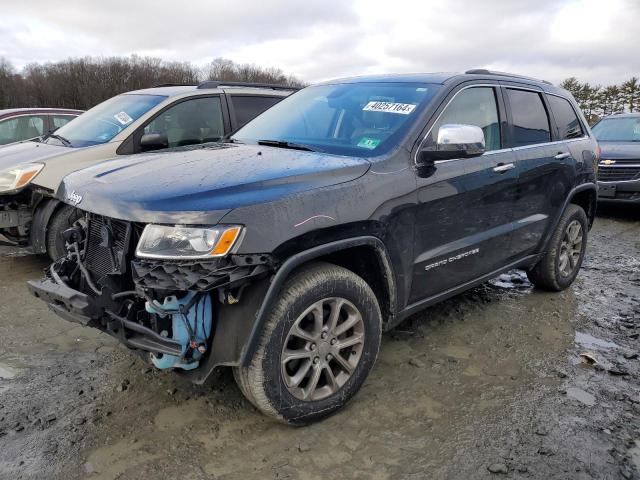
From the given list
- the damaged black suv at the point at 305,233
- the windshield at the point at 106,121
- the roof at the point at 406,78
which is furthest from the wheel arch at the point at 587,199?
the windshield at the point at 106,121

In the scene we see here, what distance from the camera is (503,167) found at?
368 centimetres

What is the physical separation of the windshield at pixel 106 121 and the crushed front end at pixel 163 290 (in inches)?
122

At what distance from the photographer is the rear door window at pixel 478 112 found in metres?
3.40

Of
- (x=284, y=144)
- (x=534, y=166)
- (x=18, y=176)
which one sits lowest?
(x=18, y=176)

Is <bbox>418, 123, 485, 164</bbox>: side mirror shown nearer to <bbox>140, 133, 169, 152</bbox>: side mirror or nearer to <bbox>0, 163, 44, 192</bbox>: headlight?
<bbox>140, 133, 169, 152</bbox>: side mirror

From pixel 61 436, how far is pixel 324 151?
2.10m

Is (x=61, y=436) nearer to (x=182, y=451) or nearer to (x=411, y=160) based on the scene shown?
(x=182, y=451)

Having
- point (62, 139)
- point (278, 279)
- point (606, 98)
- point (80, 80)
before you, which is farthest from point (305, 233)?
point (80, 80)

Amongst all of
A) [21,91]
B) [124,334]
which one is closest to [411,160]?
[124,334]

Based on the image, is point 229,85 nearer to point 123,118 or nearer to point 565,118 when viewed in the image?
point 123,118

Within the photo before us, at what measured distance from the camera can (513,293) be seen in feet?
15.9

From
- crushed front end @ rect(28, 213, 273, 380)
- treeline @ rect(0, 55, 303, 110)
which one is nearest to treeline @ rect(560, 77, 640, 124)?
treeline @ rect(0, 55, 303, 110)

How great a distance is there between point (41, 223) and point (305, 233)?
356cm

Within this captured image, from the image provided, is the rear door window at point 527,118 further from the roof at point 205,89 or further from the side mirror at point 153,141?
the roof at point 205,89
